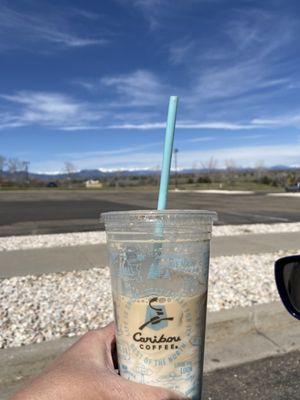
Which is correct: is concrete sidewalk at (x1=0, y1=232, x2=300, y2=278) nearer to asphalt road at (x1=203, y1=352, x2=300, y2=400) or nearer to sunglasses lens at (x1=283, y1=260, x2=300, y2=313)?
asphalt road at (x1=203, y1=352, x2=300, y2=400)

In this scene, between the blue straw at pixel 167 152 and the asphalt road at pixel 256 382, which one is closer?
the blue straw at pixel 167 152

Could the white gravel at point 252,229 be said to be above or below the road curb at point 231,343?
above

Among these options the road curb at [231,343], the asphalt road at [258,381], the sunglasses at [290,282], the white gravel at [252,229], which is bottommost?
A: the asphalt road at [258,381]

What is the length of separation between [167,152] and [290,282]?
3.25ft

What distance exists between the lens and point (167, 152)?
1.44m

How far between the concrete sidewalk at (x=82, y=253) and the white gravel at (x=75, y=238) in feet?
2.16

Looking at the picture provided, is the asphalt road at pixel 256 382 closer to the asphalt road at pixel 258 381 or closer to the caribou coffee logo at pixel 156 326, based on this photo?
the asphalt road at pixel 258 381

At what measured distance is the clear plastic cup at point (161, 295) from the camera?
48.3 inches

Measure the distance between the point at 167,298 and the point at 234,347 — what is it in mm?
3486

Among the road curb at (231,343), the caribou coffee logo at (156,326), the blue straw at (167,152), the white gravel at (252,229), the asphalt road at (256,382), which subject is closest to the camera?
the caribou coffee logo at (156,326)

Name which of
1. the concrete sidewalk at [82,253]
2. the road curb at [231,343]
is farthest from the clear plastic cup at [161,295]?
the concrete sidewalk at [82,253]

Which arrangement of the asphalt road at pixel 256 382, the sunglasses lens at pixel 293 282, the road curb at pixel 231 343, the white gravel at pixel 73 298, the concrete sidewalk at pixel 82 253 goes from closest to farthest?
the sunglasses lens at pixel 293 282 → the asphalt road at pixel 256 382 → the road curb at pixel 231 343 → the white gravel at pixel 73 298 → the concrete sidewalk at pixel 82 253

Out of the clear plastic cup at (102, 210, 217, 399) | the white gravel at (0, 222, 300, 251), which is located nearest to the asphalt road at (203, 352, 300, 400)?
the clear plastic cup at (102, 210, 217, 399)

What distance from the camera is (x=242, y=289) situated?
5.96 metres
